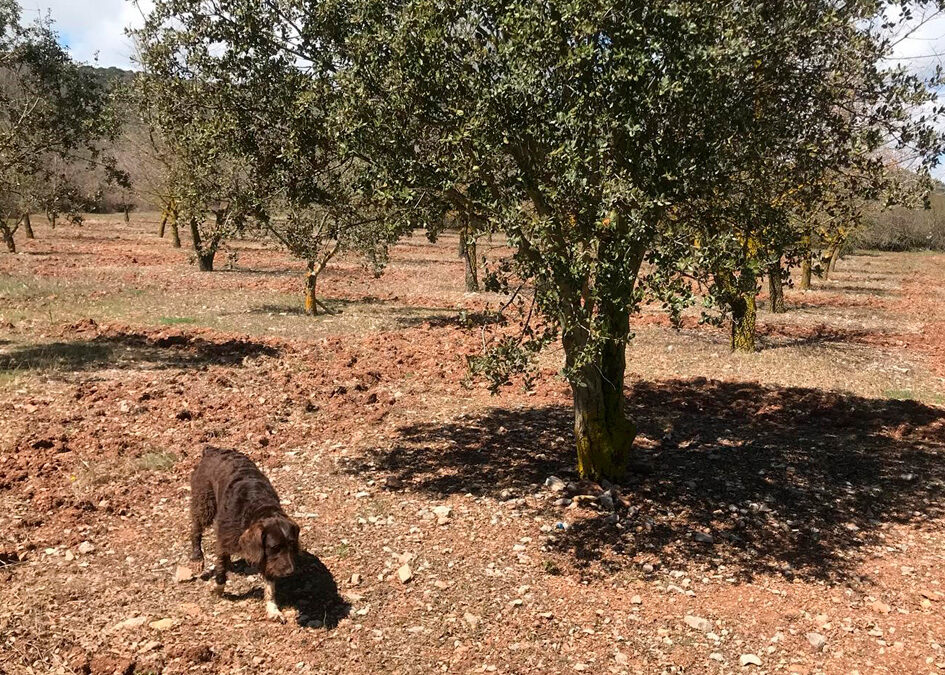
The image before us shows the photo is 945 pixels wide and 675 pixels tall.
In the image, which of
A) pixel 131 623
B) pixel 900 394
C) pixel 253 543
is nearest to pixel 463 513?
pixel 253 543

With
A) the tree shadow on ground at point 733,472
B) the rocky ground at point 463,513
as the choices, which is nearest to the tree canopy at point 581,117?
the tree shadow on ground at point 733,472

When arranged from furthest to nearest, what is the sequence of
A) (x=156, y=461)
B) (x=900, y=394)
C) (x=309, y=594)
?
(x=900, y=394)
(x=156, y=461)
(x=309, y=594)

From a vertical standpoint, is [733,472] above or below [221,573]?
below

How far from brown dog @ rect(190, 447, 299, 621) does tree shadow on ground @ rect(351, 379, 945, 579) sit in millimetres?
3243

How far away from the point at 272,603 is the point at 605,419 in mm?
5156

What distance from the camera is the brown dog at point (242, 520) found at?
6.12 meters

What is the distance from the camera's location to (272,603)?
6535 millimetres

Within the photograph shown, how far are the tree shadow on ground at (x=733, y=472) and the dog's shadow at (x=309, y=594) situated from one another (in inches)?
102

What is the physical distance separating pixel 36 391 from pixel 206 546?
7.54m

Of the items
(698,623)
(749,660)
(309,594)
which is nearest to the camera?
(749,660)

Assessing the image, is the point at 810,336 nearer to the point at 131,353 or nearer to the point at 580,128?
the point at 580,128

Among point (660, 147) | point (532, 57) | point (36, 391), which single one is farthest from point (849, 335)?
point (36, 391)

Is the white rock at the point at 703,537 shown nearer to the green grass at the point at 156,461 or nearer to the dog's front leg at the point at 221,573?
the dog's front leg at the point at 221,573

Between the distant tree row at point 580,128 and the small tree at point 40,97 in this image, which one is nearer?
the distant tree row at point 580,128
